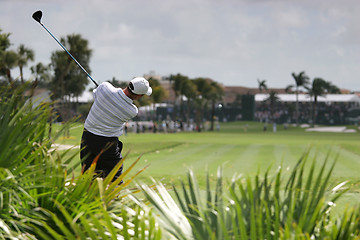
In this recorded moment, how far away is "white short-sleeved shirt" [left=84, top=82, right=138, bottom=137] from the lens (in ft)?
22.8

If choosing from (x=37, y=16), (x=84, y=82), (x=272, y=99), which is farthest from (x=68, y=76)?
(x=272, y=99)

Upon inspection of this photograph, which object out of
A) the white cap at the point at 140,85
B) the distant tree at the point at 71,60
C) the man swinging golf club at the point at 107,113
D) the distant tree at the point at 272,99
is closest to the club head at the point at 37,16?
the man swinging golf club at the point at 107,113

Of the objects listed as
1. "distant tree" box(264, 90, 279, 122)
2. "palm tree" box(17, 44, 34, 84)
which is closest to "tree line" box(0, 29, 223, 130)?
"palm tree" box(17, 44, 34, 84)

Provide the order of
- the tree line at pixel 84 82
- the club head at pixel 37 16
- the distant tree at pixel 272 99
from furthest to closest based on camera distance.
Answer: the distant tree at pixel 272 99
the tree line at pixel 84 82
the club head at pixel 37 16

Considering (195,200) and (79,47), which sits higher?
(79,47)

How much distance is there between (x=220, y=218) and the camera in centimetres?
332

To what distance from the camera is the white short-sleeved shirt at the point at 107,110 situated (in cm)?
694

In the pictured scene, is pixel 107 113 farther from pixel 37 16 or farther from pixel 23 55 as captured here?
pixel 23 55

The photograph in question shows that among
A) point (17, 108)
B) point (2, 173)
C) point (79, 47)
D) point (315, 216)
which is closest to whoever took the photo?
point (315, 216)

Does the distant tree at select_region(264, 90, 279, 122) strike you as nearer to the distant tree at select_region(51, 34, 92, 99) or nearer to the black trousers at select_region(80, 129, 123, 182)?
the distant tree at select_region(51, 34, 92, 99)

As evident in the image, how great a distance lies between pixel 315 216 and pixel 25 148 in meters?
2.37

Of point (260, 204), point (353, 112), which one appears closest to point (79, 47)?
point (260, 204)

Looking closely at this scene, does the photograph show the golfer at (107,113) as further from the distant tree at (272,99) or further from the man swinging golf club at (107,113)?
the distant tree at (272,99)

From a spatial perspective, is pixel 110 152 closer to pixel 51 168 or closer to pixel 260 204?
pixel 51 168
